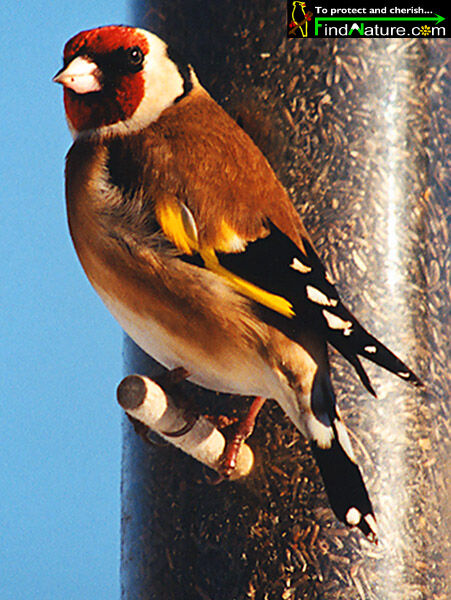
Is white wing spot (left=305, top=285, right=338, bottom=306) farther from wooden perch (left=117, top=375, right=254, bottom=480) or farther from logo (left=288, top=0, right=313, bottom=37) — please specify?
logo (left=288, top=0, right=313, bottom=37)

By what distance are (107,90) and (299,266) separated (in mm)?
301

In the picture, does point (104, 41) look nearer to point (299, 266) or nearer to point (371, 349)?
point (299, 266)

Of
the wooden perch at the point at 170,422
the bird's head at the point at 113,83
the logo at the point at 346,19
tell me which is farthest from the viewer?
the logo at the point at 346,19

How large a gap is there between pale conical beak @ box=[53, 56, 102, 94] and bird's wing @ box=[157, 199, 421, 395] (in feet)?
0.56

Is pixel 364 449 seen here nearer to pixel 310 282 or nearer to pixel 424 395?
pixel 424 395

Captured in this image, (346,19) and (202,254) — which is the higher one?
(346,19)

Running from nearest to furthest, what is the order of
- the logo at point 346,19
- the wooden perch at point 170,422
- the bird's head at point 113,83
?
1. the wooden perch at point 170,422
2. the bird's head at point 113,83
3. the logo at point 346,19

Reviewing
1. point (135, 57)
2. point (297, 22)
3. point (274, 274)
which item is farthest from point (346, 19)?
point (274, 274)

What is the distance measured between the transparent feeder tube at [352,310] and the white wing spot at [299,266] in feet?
0.52

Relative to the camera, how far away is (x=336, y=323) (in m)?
1.05

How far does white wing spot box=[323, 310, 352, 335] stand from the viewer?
3.43ft

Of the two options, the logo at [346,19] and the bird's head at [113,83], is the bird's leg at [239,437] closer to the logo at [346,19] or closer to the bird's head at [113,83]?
the bird's head at [113,83]

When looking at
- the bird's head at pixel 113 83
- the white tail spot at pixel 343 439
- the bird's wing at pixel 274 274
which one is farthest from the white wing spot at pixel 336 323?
the bird's head at pixel 113 83

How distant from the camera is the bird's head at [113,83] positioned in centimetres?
115
